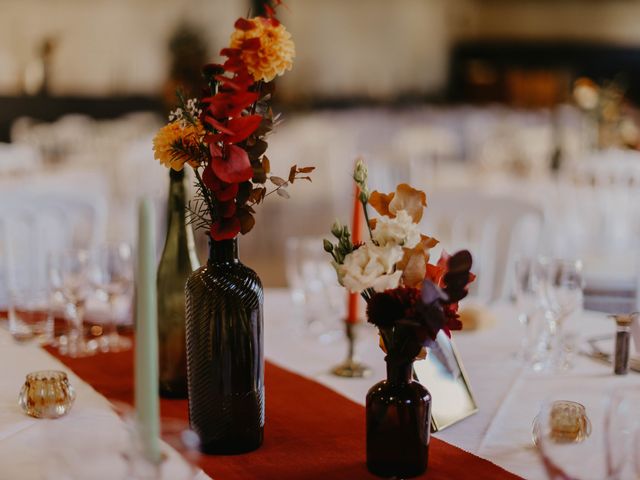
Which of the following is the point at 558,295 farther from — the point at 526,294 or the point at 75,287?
the point at 75,287

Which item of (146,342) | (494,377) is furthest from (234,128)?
(494,377)

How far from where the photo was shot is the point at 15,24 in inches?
362

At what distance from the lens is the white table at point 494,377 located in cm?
127

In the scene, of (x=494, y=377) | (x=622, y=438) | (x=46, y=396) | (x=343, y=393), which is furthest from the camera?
(x=494, y=377)

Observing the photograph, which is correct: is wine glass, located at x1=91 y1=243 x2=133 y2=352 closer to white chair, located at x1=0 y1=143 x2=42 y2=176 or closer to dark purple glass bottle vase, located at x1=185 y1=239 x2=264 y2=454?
dark purple glass bottle vase, located at x1=185 y1=239 x2=264 y2=454

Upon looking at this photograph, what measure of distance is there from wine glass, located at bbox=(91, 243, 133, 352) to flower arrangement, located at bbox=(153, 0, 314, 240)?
0.69m

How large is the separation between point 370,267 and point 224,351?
255 millimetres

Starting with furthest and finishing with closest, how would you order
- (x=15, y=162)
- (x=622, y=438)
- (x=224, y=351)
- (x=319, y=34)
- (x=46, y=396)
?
(x=319, y=34) → (x=15, y=162) → (x=46, y=396) → (x=224, y=351) → (x=622, y=438)

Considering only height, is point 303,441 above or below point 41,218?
below

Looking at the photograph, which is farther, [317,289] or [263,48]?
[317,289]

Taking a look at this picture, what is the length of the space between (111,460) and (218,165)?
37 centimetres

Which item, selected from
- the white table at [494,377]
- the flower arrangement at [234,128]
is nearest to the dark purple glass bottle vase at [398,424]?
the white table at [494,377]

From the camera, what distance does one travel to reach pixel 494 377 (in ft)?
5.23

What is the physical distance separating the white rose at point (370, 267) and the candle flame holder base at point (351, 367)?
1.82ft
